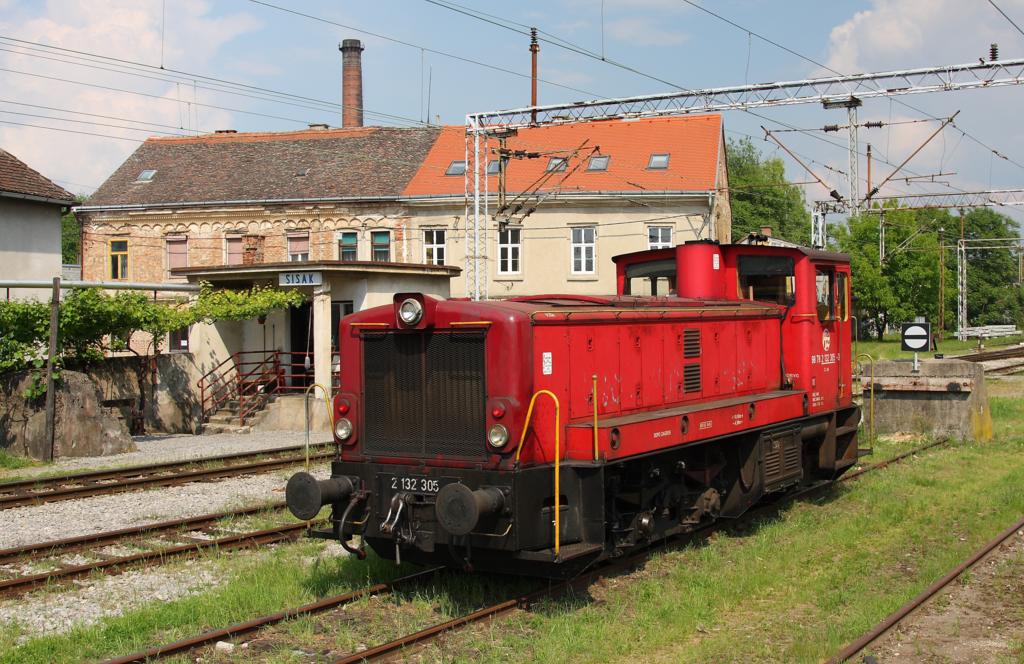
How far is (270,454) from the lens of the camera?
1678 cm

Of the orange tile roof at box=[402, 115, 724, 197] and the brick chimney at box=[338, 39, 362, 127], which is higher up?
the brick chimney at box=[338, 39, 362, 127]

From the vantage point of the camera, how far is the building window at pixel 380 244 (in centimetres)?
3341

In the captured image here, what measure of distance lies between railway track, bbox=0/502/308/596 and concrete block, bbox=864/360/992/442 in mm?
10821

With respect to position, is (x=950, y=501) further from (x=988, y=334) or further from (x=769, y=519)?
(x=988, y=334)

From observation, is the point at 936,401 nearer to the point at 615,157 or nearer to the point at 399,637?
the point at 399,637

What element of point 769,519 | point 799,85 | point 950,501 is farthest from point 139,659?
point 799,85

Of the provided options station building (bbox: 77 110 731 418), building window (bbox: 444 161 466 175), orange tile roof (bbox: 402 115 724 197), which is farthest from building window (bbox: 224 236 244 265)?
building window (bbox: 444 161 466 175)

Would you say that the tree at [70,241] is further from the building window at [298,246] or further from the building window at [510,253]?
the building window at [510,253]

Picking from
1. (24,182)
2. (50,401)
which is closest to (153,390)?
(50,401)

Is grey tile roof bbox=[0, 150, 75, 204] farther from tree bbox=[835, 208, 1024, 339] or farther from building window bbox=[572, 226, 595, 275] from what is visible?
tree bbox=[835, 208, 1024, 339]

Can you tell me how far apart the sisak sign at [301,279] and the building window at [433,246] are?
12704 millimetres

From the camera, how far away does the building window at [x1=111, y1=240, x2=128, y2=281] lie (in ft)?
116

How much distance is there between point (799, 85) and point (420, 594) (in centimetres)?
1696

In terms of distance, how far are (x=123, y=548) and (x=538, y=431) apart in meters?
4.98
